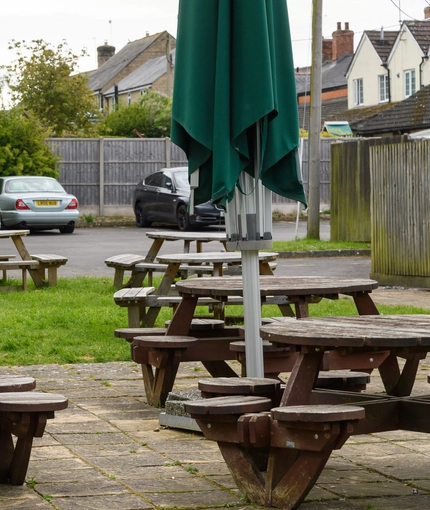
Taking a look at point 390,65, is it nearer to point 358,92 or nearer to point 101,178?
point 358,92

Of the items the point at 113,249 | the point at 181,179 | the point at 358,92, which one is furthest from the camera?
the point at 358,92

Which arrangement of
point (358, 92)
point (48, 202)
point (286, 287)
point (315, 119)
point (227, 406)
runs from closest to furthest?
point (227, 406), point (286, 287), point (315, 119), point (48, 202), point (358, 92)

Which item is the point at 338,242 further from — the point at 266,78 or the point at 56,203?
the point at 266,78

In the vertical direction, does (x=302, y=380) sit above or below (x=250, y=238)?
below

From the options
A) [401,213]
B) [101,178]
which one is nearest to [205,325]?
[401,213]

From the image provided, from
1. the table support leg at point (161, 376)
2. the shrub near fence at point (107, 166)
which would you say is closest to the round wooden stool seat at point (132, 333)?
the table support leg at point (161, 376)

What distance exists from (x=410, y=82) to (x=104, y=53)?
4228 centimetres

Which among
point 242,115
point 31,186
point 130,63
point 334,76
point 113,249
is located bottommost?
point 113,249

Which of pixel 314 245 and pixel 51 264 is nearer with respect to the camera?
pixel 51 264

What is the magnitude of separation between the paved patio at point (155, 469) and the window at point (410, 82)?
144ft

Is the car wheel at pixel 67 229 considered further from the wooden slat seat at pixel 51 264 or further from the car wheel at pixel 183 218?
the wooden slat seat at pixel 51 264

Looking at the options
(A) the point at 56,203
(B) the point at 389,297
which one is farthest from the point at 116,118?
(B) the point at 389,297

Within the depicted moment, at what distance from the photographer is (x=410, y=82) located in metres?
48.5

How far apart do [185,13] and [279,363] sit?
2.09 m
